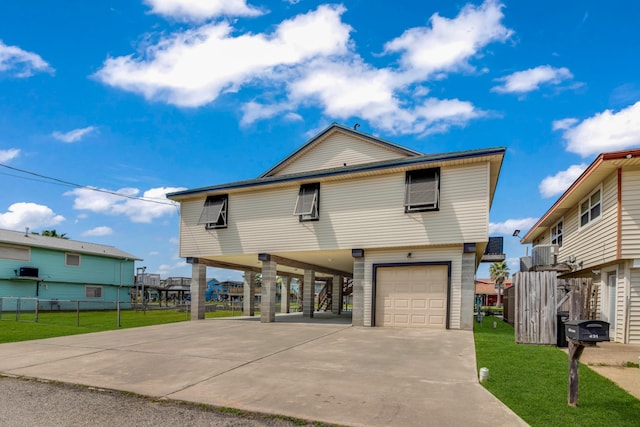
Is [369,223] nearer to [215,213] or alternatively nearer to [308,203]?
[308,203]

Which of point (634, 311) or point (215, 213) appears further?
point (215, 213)

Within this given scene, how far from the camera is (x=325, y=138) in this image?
20.3 meters

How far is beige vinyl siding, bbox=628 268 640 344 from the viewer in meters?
11.9

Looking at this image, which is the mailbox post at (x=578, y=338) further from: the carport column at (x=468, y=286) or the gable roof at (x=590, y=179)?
the carport column at (x=468, y=286)

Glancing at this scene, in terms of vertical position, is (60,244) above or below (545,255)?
below

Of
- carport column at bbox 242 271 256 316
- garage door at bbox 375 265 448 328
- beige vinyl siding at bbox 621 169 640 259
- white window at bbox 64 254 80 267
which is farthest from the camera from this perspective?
white window at bbox 64 254 80 267

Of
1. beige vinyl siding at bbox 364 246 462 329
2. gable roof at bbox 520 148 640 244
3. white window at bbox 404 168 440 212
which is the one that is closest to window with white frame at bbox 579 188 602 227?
gable roof at bbox 520 148 640 244

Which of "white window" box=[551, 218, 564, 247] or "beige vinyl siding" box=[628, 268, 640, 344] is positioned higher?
"white window" box=[551, 218, 564, 247]

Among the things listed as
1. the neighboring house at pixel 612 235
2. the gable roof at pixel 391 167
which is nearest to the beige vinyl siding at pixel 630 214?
the neighboring house at pixel 612 235

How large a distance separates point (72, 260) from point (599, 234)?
37312mm

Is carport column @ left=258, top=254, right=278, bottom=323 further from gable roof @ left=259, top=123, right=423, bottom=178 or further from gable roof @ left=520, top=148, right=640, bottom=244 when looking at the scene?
gable roof @ left=520, top=148, right=640, bottom=244

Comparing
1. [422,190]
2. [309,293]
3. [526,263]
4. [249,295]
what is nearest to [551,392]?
[422,190]

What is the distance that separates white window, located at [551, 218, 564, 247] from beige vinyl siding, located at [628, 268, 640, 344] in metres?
8.60

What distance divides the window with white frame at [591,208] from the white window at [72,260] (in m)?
36.8
